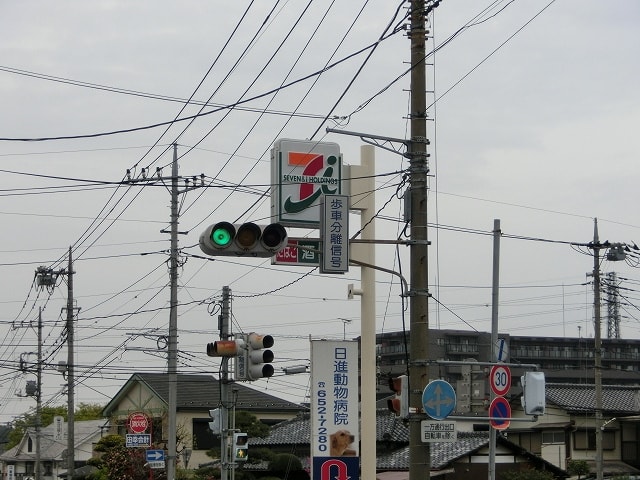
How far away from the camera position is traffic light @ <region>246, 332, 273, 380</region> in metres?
18.4

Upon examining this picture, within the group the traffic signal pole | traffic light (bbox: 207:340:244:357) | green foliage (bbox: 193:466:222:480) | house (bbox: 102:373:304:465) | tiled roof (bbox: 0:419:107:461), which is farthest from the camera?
tiled roof (bbox: 0:419:107:461)

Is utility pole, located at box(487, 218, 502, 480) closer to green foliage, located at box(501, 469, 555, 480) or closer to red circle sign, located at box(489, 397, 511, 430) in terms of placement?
red circle sign, located at box(489, 397, 511, 430)

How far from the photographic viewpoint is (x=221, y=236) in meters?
12.7

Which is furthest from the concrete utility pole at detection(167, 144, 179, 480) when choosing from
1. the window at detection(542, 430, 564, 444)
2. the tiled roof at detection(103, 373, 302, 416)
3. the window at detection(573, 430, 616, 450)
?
the tiled roof at detection(103, 373, 302, 416)

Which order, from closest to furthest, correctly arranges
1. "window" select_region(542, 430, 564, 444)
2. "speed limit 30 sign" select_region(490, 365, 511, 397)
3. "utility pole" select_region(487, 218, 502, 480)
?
"speed limit 30 sign" select_region(490, 365, 511, 397) < "utility pole" select_region(487, 218, 502, 480) < "window" select_region(542, 430, 564, 444)

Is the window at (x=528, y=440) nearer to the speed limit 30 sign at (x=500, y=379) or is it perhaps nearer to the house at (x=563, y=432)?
the house at (x=563, y=432)

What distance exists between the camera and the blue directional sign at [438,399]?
40.6 ft

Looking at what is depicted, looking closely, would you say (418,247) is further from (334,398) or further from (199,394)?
(199,394)

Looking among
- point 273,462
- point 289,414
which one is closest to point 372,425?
point 273,462

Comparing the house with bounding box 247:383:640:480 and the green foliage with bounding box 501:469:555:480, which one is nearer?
the green foliage with bounding box 501:469:555:480

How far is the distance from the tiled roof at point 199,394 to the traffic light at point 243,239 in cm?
4342

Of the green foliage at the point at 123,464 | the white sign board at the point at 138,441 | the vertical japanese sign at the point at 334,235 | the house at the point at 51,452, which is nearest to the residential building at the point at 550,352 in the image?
the house at the point at 51,452

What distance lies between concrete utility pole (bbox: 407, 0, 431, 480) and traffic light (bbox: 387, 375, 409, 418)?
0.22m

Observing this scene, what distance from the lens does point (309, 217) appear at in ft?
69.7
